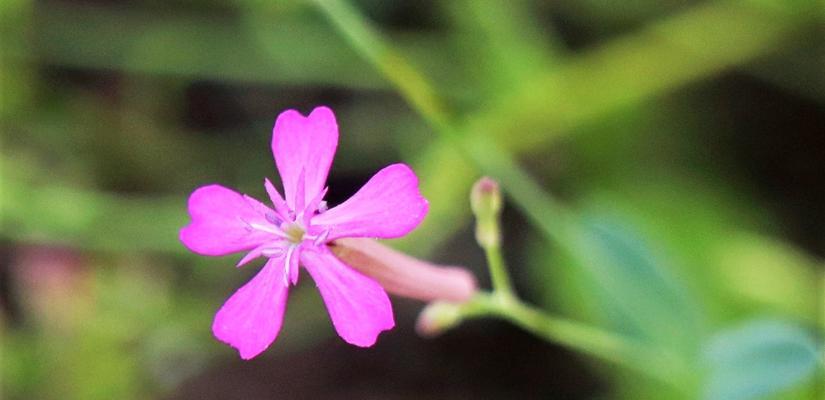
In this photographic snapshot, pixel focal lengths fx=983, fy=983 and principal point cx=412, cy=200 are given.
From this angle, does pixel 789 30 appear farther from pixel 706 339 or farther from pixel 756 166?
pixel 706 339

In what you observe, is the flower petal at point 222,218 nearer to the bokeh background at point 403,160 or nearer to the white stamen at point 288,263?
the white stamen at point 288,263

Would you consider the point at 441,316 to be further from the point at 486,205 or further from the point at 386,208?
the point at 386,208

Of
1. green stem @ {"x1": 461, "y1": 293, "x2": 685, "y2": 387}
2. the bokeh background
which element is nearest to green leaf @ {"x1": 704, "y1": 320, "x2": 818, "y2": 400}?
green stem @ {"x1": 461, "y1": 293, "x2": 685, "y2": 387}

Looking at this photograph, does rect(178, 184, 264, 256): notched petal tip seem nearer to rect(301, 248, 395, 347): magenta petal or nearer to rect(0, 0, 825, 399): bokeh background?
rect(301, 248, 395, 347): magenta petal

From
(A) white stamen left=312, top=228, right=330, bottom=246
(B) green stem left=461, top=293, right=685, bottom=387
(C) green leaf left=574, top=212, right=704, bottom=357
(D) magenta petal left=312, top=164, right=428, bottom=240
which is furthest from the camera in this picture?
(C) green leaf left=574, top=212, right=704, bottom=357

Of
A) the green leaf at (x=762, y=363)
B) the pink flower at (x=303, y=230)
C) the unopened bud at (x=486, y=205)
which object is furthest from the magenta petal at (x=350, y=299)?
the green leaf at (x=762, y=363)

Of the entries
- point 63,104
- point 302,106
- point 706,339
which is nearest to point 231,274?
point 302,106

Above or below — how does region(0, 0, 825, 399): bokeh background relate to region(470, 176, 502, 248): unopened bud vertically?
above
